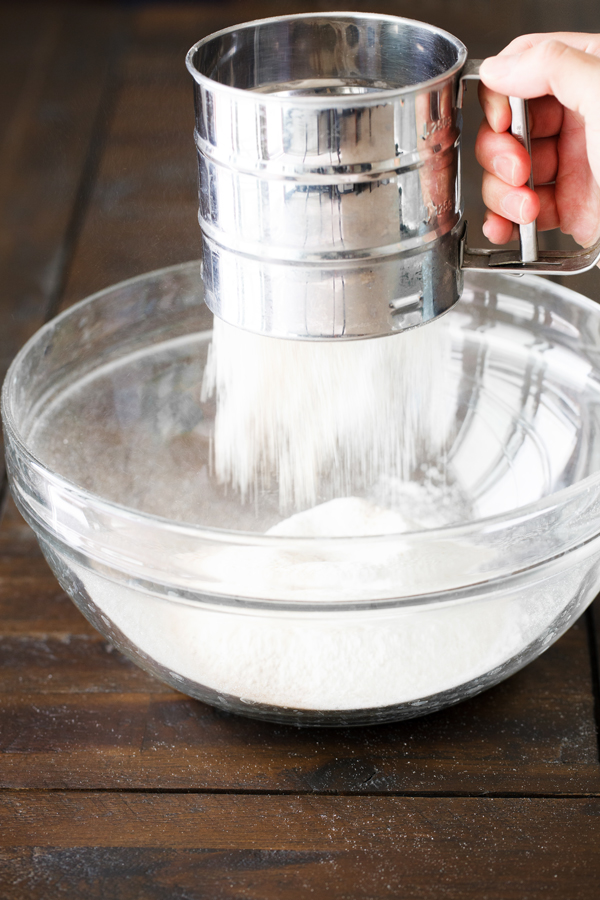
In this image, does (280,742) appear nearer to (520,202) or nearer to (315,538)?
(315,538)

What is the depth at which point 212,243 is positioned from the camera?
1.49 feet

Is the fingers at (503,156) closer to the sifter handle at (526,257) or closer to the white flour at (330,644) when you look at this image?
the sifter handle at (526,257)

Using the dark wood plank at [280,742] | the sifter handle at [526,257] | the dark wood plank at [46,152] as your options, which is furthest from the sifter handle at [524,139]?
the dark wood plank at [46,152]

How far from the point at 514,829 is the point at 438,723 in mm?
71

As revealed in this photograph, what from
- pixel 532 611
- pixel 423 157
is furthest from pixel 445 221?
pixel 532 611

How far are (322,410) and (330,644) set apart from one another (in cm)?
16

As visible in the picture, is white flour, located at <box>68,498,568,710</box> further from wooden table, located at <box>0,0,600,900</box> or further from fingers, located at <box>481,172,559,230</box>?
fingers, located at <box>481,172,559,230</box>

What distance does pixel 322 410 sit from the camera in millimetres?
562

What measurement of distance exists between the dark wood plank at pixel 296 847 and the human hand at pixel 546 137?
0.29m

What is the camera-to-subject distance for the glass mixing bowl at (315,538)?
420 mm

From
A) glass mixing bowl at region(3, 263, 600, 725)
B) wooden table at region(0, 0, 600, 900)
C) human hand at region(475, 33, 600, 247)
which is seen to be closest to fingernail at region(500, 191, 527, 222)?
human hand at region(475, 33, 600, 247)

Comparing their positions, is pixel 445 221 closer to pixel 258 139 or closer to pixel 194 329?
pixel 258 139

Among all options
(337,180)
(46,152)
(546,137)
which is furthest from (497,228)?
(46,152)

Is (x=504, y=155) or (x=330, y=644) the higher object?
(x=504, y=155)
